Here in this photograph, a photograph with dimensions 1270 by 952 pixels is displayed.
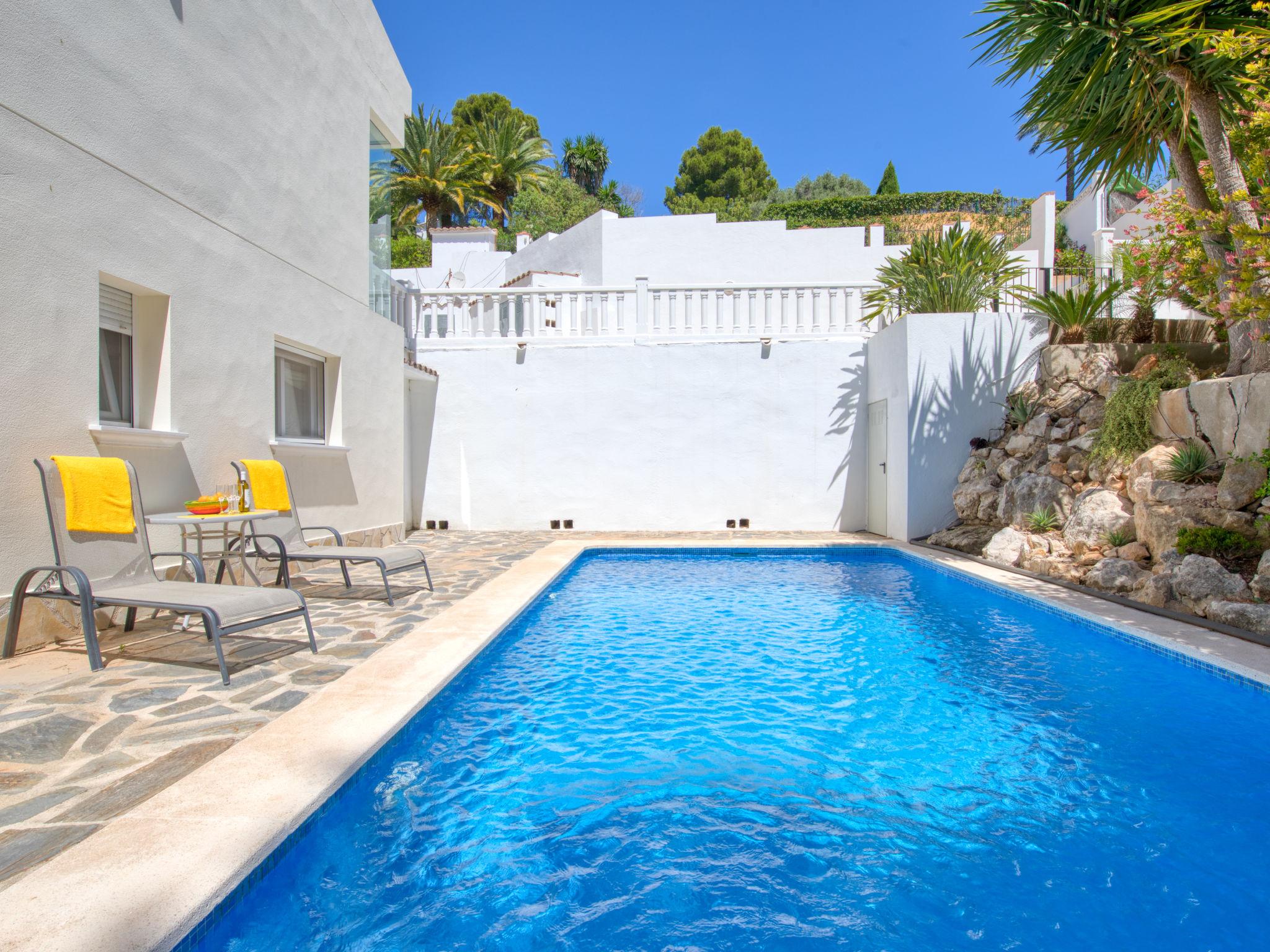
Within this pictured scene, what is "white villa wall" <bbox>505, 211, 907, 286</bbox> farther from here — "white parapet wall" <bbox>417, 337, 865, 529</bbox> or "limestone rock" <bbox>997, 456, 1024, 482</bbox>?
"limestone rock" <bbox>997, 456, 1024, 482</bbox>

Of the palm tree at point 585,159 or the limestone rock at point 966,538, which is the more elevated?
the palm tree at point 585,159

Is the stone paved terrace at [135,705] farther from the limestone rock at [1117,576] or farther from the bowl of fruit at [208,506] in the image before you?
the limestone rock at [1117,576]

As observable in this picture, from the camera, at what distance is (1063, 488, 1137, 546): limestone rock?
7.00 m

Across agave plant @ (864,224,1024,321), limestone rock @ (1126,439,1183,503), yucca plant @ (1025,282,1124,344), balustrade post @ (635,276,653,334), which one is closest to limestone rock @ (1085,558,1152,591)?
limestone rock @ (1126,439,1183,503)

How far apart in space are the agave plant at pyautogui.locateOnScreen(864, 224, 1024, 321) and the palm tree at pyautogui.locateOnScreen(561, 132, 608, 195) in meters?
33.4

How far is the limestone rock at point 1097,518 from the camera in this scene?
6996mm

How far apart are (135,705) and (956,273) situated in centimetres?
1021

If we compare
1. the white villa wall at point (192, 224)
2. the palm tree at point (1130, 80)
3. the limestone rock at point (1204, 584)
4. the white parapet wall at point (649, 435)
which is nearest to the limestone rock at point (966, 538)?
the white parapet wall at point (649, 435)

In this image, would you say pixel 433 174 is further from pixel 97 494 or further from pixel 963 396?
pixel 97 494

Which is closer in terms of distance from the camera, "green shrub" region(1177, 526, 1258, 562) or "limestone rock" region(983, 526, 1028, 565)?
"green shrub" region(1177, 526, 1258, 562)

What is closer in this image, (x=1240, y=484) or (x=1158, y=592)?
(x=1240, y=484)

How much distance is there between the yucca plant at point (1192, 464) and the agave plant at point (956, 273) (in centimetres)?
390

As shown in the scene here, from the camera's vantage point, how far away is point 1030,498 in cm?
837

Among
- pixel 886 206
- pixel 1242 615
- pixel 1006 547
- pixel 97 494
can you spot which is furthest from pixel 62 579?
pixel 886 206
